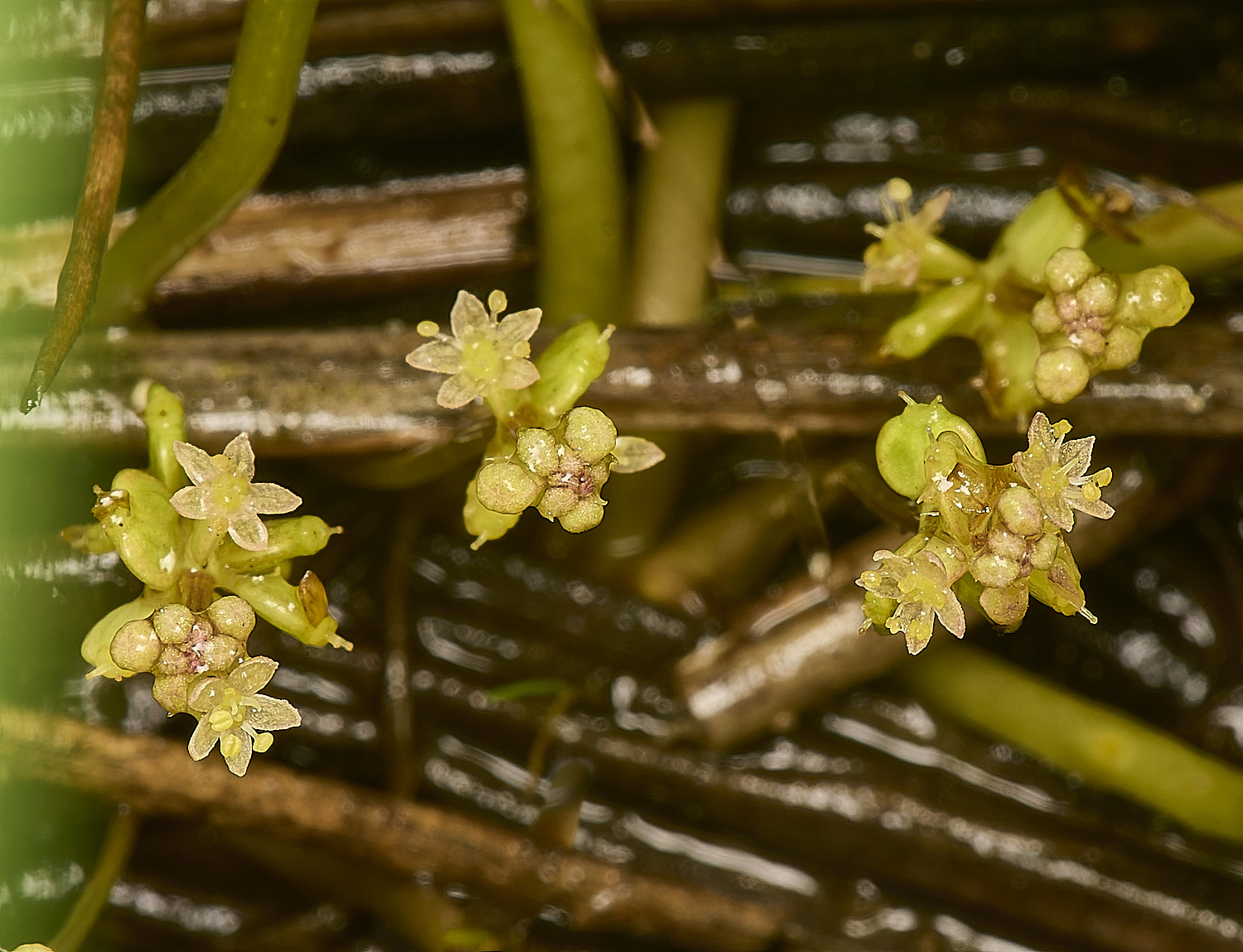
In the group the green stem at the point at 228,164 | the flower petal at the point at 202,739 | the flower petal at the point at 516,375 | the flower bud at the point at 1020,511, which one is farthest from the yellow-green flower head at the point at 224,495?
the flower bud at the point at 1020,511

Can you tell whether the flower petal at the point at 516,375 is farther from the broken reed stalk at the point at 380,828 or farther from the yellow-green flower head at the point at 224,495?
the broken reed stalk at the point at 380,828

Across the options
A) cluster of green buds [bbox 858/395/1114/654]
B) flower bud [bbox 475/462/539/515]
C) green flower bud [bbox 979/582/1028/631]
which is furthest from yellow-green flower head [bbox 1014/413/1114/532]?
flower bud [bbox 475/462/539/515]

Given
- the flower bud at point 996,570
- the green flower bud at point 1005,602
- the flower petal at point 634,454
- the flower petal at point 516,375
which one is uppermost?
the flower petal at point 516,375

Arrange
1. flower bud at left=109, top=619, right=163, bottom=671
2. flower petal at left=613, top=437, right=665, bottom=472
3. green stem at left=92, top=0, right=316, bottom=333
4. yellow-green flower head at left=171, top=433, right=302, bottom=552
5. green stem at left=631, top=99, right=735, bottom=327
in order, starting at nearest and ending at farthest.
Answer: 1. flower bud at left=109, top=619, right=163, bottom=671
2. yellow-green flower head at left=171, top=433, right=302, bottom=552
3. flower petal at left=613, top=437, right=665, bottom=472
4. green stem at left=92, top=0, right=316, bottom=333
5. green stem at left=631, top=99, right=735, bottom=327

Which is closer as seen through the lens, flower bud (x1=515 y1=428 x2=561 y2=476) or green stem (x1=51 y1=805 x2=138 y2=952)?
flower bud (x1=515 y1=428 x2=561 y2=476)

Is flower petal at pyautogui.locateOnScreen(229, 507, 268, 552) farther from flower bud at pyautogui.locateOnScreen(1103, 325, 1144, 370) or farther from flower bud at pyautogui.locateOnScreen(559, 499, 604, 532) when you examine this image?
flower bud at pyautogui.locateOnScreen(1103, 325, 1144, 370)
